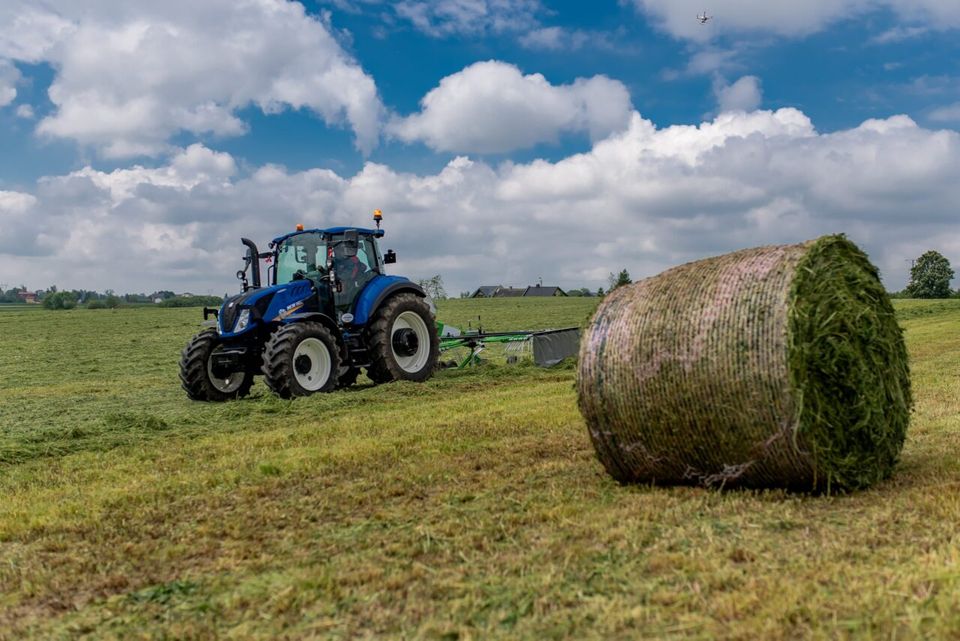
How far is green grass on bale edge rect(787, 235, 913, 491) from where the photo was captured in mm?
4844

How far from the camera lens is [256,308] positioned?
1140cm

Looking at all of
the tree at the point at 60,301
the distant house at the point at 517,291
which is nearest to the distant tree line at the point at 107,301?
the tree at the point at 60,301

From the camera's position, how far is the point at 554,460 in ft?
20.6

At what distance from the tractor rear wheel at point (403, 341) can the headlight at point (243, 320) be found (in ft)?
6.18

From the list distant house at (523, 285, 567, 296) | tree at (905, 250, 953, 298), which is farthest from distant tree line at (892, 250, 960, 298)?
distant house at (523, 285, 567, 296)

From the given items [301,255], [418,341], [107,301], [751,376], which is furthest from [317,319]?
[107,301]

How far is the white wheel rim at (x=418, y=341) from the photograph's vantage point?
13.2m

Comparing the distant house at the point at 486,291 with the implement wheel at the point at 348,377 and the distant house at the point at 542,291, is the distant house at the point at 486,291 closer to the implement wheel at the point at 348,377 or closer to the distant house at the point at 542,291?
the distant house at the point at 542,291

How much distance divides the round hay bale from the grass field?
0.20 metres

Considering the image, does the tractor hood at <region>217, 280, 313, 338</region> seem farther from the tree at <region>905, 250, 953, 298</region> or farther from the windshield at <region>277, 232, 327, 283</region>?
the tree at <region>905, 250, 953, 298</region>

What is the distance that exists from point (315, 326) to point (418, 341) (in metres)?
2.44

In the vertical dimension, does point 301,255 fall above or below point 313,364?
above

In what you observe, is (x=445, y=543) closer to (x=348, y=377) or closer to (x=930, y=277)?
(x=348, y=377)

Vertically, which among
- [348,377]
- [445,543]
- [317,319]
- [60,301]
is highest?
[60,301]
